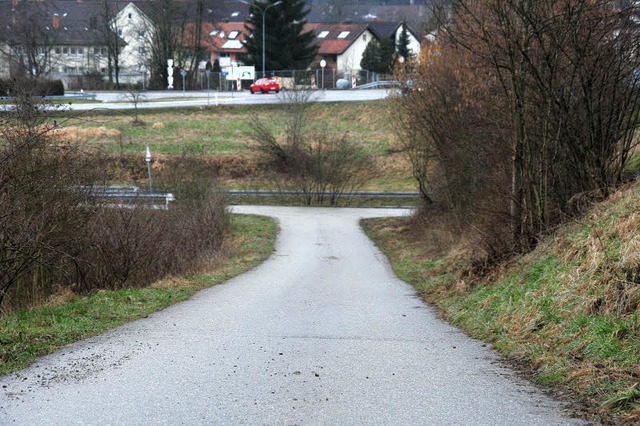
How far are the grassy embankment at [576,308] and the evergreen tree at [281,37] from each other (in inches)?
2506

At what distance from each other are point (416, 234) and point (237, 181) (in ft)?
69.4

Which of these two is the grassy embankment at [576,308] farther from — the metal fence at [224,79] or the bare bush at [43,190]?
the metal fence at [224,79]

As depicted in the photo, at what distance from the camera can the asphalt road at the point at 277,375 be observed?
6688 millimetres

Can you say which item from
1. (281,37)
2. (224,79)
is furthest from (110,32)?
(281,37)

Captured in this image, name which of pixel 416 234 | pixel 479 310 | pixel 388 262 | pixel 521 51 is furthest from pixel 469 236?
pixel 416 234

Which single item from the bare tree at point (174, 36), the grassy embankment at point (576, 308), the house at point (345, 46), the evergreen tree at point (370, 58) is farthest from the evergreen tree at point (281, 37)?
the grassy embankment at point (576, 308)

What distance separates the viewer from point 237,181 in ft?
160

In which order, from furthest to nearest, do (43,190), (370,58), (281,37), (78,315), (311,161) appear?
(370,58), (281,37), (311,161), (43,190), (78,315)

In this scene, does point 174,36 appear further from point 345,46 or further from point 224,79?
point 345,46

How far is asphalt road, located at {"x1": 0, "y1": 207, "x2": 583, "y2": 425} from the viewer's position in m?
6.69

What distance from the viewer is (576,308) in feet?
30.7

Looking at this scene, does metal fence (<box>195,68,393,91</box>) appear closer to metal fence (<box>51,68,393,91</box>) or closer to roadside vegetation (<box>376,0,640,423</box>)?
metal fence (<box>51,68,393,91</box>)

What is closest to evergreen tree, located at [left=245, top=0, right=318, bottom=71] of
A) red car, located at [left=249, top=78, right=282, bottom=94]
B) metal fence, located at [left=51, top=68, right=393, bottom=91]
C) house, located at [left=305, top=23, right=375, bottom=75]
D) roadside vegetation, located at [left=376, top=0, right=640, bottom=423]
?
metal fence, located at [left=51, top=68, right=393, bottom=91]

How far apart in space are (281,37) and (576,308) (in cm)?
7109
